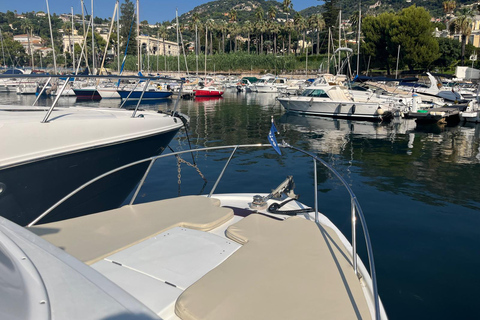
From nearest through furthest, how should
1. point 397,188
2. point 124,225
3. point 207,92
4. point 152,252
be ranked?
point 152,252 → point 124,225 → point 397,188 → point 207,92

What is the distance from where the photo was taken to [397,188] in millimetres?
10570

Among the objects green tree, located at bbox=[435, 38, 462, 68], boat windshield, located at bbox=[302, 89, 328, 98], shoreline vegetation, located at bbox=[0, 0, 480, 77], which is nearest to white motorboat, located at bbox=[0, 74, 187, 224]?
boat windshield, located at bbox=[302, 89, 328, 98]

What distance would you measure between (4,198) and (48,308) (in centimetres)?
415

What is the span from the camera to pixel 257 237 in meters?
3.70

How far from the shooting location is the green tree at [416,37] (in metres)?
53.6

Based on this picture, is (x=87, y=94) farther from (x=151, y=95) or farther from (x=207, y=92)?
(x=207, y=92)

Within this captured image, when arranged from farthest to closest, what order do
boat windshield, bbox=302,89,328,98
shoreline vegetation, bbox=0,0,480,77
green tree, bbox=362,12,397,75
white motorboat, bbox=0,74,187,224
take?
green tree, bbox=362,12,397,75 < shoreline vegetation, bbox=0,0,480,77 < boat windshield, bbox=302,89,328,98 < white motorboat, bbox=0,74,187,224

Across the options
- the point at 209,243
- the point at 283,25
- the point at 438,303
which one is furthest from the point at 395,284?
the point at 283,25

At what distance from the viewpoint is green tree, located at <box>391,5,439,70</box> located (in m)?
53.6

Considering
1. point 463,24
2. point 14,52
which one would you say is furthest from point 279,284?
point 14,52

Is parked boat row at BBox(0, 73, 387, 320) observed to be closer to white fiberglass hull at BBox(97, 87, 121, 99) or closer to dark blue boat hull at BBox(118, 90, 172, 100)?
dark blue boat hull at BBox(118, 90, 172, 100)

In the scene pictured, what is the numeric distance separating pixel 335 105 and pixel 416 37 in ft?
119

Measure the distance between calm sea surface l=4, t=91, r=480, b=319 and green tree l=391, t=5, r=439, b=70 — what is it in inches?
1442

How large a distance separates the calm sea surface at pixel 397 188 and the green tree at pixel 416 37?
120ft
